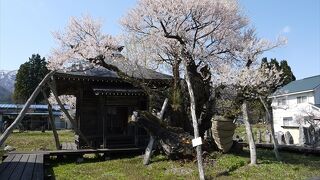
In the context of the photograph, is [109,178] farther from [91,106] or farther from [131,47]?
[131,47]

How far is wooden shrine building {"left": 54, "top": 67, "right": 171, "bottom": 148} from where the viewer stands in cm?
2108

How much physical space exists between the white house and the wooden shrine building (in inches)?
837

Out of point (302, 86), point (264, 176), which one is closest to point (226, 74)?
point (264, 176)

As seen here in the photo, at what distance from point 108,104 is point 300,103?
30.5 metres

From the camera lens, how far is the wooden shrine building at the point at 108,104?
21.1m

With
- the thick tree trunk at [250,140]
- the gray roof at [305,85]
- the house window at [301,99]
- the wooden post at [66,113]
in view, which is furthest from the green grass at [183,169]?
the house window at [301,99]

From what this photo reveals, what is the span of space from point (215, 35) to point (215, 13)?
61.2 inches

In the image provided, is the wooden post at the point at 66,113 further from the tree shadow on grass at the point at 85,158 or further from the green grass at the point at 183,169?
the green grass at the point at 183,169

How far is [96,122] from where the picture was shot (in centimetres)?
2248

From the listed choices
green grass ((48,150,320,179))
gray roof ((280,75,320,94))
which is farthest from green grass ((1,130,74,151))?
gray roof ((280,75,320,94))

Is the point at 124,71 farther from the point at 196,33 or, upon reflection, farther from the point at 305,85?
the point at 305,85

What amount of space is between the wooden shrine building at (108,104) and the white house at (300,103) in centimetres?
2127

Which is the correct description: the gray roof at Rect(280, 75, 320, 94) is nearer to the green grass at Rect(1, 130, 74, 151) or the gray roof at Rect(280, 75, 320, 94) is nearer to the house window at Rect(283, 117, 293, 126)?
the house window at Rect(283, 117, 293, 126)

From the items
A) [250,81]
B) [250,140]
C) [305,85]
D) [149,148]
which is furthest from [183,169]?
[305,85]
